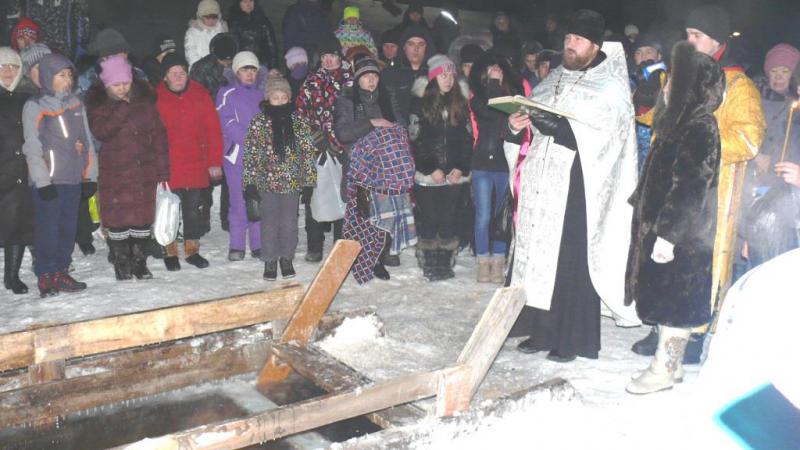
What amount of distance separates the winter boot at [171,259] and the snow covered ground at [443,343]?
0.08m

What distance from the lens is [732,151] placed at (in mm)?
4496

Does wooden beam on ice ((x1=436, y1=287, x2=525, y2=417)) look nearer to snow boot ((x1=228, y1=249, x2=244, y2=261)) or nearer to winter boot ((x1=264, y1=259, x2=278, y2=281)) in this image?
winter boot ((x1=264, y1=259, x2=278, y2=281))

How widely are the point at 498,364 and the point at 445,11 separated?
27.9 ft

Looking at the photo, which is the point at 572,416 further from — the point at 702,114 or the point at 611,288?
the point at 702,114

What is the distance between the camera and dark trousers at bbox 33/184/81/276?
6477 millimetres

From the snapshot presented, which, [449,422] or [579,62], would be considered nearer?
[449,422]

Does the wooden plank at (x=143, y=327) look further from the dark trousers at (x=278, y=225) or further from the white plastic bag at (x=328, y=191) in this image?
the white plastic bag at (x=328, y=191)

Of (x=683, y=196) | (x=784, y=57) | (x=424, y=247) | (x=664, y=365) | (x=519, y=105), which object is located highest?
(x=784, y=57)

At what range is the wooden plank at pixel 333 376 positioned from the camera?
3824mm

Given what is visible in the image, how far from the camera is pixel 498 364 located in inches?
201

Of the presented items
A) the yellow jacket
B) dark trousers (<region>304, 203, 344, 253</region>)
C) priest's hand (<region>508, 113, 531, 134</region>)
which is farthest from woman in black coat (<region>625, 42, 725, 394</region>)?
dark trousers (<region>304, 203, 344, 253</region>)

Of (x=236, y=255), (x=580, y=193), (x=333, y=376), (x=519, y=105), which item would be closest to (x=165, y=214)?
(x=236, y=255)

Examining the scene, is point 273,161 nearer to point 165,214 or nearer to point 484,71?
point 165,214

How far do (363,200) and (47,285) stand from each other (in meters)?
2.88
